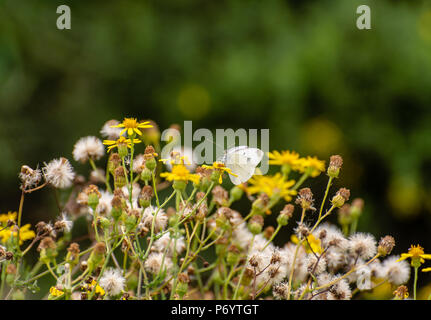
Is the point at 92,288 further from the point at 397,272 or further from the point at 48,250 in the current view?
the point at 397,272

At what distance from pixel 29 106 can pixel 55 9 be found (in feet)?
1.42

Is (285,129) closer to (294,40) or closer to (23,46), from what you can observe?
(294,40)

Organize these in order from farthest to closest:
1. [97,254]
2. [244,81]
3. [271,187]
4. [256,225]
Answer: [244,81], [271,187], [256,225], [97,254]

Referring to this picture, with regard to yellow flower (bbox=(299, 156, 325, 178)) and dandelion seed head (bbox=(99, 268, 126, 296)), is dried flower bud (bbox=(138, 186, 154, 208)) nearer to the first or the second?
dandelion seed head (bbox=(99, 268, 126, 296))

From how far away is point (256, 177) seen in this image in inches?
32.8

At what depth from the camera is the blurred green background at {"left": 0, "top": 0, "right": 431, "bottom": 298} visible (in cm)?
198

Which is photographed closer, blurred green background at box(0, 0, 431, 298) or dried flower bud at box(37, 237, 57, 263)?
dried flower bud at box(37, 237, 57, 263)

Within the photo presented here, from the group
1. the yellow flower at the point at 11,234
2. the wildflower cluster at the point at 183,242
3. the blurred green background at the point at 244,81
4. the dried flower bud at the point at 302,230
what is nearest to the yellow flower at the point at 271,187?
the wildflower cluster at the point at 183,242

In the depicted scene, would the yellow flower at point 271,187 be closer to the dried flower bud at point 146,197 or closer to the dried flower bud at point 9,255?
the dried flower bud at point 146,197

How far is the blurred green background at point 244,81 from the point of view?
1.98 metres

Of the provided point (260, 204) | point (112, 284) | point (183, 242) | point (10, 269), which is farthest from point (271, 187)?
point (10, 269)

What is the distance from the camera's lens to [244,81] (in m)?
2.01

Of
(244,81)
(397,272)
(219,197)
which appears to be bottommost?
(397,272)

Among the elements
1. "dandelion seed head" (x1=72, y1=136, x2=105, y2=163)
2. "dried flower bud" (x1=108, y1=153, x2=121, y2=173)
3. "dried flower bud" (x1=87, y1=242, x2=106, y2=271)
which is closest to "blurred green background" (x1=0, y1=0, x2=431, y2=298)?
"dandelion seed head" (x1=72, y1=136, x2=105, y2=163)
